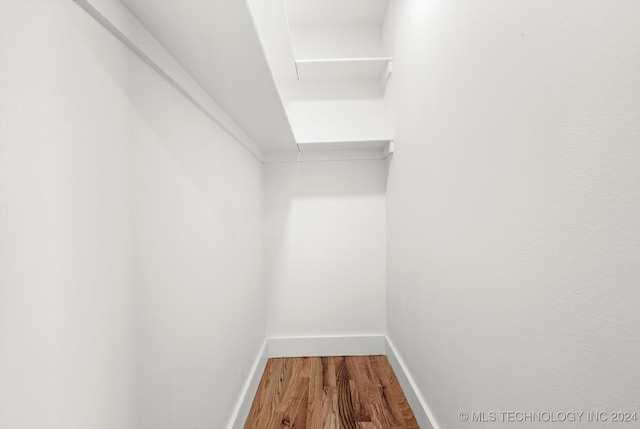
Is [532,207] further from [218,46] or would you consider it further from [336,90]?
[336,90]

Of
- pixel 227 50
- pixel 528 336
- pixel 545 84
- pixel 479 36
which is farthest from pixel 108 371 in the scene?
pixel 479 36

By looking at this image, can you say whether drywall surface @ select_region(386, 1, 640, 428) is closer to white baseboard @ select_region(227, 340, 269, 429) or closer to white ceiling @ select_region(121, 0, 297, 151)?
white ceiling @ select_region(121, 0, 297, 151)

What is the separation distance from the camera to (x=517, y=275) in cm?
72

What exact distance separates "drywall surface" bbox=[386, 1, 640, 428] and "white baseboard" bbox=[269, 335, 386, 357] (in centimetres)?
94

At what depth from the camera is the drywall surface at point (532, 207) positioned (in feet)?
1.55

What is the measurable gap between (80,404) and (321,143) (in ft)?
5.64

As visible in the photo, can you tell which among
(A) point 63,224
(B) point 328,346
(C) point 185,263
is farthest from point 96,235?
(B) point 328,346

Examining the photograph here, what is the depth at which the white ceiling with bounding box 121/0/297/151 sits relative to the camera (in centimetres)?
62

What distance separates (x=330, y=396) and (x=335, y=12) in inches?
94.4

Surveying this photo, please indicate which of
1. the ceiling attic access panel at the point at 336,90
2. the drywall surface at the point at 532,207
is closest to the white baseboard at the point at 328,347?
the drywall surface at the point at 532,207

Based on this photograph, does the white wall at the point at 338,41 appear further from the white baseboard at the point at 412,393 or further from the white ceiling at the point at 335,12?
the white baseboard at the point at 412,393

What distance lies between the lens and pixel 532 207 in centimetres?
66

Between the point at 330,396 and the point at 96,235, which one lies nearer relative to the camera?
the point at 96,235

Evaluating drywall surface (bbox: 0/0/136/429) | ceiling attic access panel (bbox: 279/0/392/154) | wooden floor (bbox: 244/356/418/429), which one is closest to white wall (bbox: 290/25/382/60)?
Result: ceiling attic access panel (bbox: 279/0/392/154)
